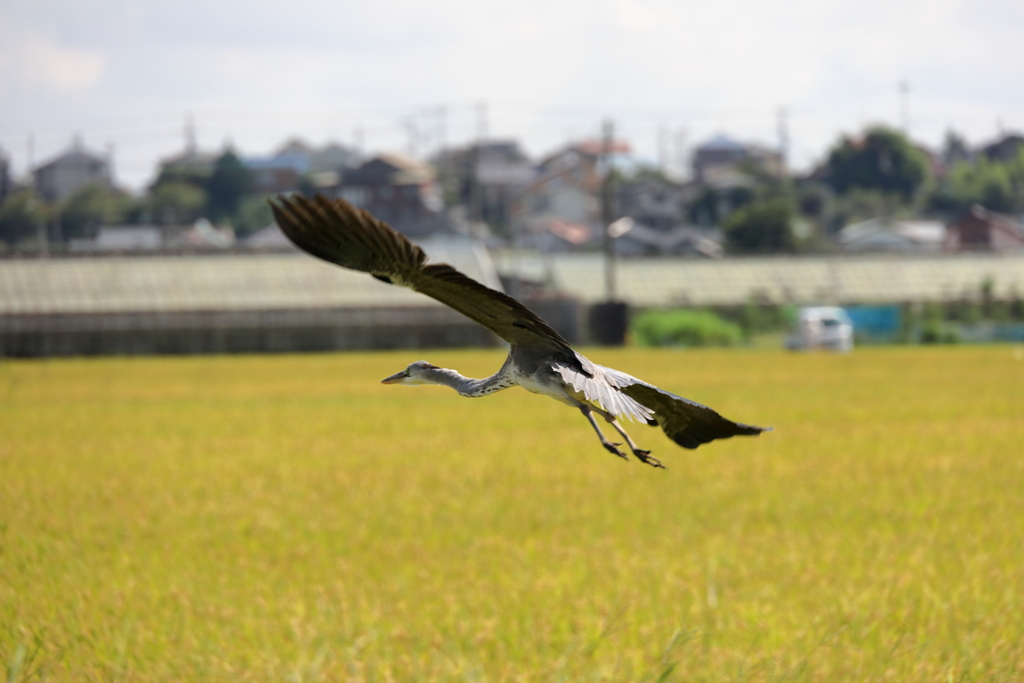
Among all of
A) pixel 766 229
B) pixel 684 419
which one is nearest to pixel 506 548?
pixel 684 419

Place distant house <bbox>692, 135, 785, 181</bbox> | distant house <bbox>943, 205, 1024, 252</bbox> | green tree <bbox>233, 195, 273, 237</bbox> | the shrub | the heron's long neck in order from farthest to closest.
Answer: distant house <bbox>692, 135, 785, 181</bbox>
green tree <bbox>233, 195, 273, 237</bbox>
distant house <bbox>943, 205, 1024, 252</bbox>
the shrub
the heron's long neck

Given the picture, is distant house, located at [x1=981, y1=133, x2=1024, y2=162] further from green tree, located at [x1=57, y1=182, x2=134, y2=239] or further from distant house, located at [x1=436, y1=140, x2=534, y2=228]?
green tree, located at [x1=57, y1=182, x2=134, y2=239]

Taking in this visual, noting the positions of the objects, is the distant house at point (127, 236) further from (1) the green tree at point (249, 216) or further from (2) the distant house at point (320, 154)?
(2) the distant house at point (320, 154)

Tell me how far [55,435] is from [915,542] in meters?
14.4

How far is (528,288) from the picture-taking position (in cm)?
5425

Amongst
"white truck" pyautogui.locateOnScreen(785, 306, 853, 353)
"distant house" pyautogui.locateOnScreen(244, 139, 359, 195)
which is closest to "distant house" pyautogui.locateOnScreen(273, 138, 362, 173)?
"distant house" pyautogui.locateOnScreen(244, 139, 359, 195)

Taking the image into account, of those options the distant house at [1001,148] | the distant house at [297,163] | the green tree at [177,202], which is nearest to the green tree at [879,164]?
the distant house at [1001,148]

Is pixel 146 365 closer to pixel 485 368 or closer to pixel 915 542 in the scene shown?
pixel 485 368

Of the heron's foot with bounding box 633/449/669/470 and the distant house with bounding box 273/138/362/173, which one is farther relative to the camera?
the distant house with bounding box 273/138/362/173

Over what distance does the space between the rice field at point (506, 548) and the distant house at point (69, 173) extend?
161ft

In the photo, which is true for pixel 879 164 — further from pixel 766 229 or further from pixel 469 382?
pixel 469 382

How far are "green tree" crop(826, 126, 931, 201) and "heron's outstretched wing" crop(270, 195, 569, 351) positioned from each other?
106 metres

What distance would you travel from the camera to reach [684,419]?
339 cm

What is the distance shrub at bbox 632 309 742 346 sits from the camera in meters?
50.0
